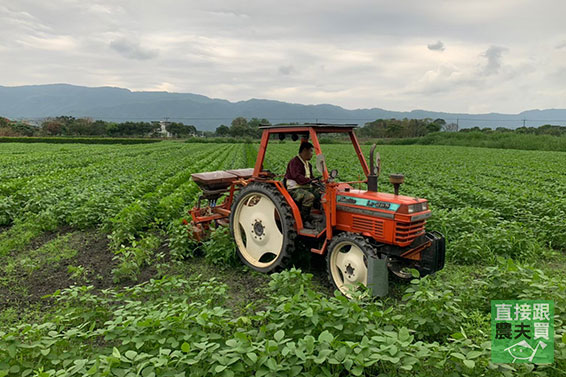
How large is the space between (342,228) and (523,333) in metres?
2.28

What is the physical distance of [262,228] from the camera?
540 centimetres

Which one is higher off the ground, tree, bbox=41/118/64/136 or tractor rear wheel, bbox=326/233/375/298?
tree, bbox=41/118/64/136

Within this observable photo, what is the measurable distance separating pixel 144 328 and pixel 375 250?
2.52 metres

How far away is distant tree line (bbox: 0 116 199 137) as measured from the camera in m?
67.6

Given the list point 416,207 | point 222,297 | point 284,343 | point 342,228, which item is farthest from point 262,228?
point 284,343

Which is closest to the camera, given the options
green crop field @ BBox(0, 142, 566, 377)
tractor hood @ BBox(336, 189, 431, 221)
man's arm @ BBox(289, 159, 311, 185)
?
green crop field @ BBox(0, 142, 566, 377)

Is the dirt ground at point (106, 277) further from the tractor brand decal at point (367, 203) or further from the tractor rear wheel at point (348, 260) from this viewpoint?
the tractor brand decal at point (367, 203)

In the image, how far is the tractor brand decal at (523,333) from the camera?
2.56 metres

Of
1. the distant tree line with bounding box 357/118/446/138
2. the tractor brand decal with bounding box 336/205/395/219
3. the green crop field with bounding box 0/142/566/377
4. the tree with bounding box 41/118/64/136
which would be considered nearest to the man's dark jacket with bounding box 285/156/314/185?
the tractor brand decal with bounding box 336/205/395/219

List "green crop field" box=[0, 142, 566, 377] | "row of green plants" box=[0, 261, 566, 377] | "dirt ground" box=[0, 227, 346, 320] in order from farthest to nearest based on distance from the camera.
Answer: "dirt ground" box=[0, 227, 346, 320], "green crop field" box=[0, 142, 566, 377], "row of green plants" box=[0, 261, 566, 377]

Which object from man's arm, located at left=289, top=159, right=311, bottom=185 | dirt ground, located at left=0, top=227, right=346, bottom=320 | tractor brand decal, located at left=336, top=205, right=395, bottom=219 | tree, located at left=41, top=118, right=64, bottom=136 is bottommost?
dirt ground, located at left=0, top=227, right=346, bottom=320

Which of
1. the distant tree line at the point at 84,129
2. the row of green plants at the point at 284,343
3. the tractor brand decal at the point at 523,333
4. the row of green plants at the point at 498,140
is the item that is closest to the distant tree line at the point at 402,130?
the row of green plants at the point at 498,140

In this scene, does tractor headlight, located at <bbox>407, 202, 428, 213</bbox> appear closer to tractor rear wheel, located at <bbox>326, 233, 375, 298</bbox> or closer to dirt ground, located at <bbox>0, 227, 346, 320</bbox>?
tractor rear wheel, located at <bbox>326, 233, 375, 298</bbox>

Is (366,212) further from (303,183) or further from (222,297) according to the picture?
(222,297)
